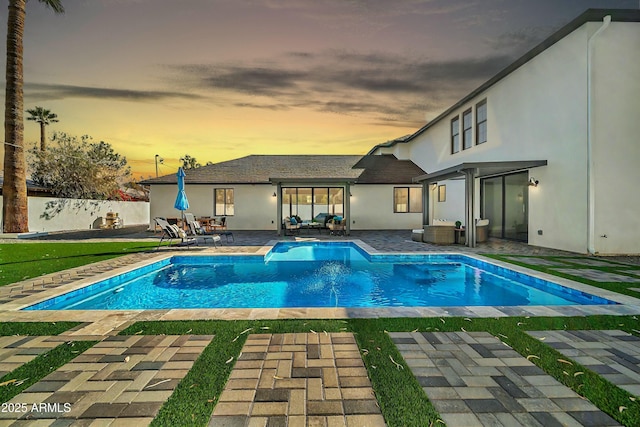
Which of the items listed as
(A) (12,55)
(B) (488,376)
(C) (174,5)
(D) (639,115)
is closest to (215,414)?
(B) (488,376)

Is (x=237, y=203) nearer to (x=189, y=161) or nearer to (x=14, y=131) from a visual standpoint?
(x=14, y=131)

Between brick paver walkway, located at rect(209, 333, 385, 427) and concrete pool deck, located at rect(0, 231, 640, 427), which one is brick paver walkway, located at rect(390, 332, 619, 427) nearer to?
concrete pool deck, located at rect(0, 231, 640, 427)

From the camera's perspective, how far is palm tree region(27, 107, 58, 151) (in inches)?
1313

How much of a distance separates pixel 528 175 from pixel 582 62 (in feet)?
12.9

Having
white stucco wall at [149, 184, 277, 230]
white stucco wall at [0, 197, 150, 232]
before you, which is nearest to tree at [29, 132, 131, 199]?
white stucco wall at [0, 197, 150, 232]

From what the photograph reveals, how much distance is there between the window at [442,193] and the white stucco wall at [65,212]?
22.6 metres

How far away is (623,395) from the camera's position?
7.89 ft

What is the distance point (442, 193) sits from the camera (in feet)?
61.6

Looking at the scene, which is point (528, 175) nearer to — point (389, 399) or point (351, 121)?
point (351, 121)

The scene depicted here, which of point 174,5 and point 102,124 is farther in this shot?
point 102,124

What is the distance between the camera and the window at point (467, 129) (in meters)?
16.0

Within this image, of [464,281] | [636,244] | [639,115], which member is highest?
[639,115]

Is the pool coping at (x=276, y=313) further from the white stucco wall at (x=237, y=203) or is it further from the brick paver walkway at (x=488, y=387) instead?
the white stucco wall at (x=237, y=203)

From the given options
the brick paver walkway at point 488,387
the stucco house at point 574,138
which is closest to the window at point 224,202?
the stucco house at point 574,138
